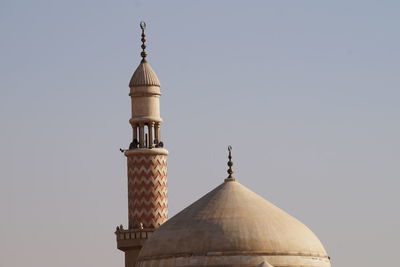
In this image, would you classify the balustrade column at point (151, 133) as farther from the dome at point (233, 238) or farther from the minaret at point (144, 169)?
the dome at point (233, 238)

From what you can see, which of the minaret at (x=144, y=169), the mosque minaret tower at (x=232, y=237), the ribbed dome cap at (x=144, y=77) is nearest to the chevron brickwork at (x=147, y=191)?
the minaret at (x=144, y=169)

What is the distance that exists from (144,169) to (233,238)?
8.41m

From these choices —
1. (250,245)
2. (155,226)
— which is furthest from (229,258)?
(155,226)

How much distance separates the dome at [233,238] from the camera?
1642 inches

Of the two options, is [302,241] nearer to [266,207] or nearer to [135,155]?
[266,207]

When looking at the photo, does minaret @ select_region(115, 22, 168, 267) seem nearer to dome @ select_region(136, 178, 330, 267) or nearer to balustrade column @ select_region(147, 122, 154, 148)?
balustrade column @ select_region(147, 122, 154, 148)

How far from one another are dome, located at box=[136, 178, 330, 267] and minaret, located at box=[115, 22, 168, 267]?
5260 mm

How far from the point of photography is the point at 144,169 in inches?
1949

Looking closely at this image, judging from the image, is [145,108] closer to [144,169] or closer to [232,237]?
[144,169]

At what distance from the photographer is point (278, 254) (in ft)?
137

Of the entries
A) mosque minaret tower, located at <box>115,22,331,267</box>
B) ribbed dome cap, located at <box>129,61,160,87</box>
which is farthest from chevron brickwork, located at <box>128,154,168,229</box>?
mosque minaret tower, located at <box>115,22,331,267</box>

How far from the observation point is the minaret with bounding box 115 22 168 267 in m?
48.8

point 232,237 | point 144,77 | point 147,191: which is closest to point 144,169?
point 147,191

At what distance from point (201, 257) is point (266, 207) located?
3.03 meters
